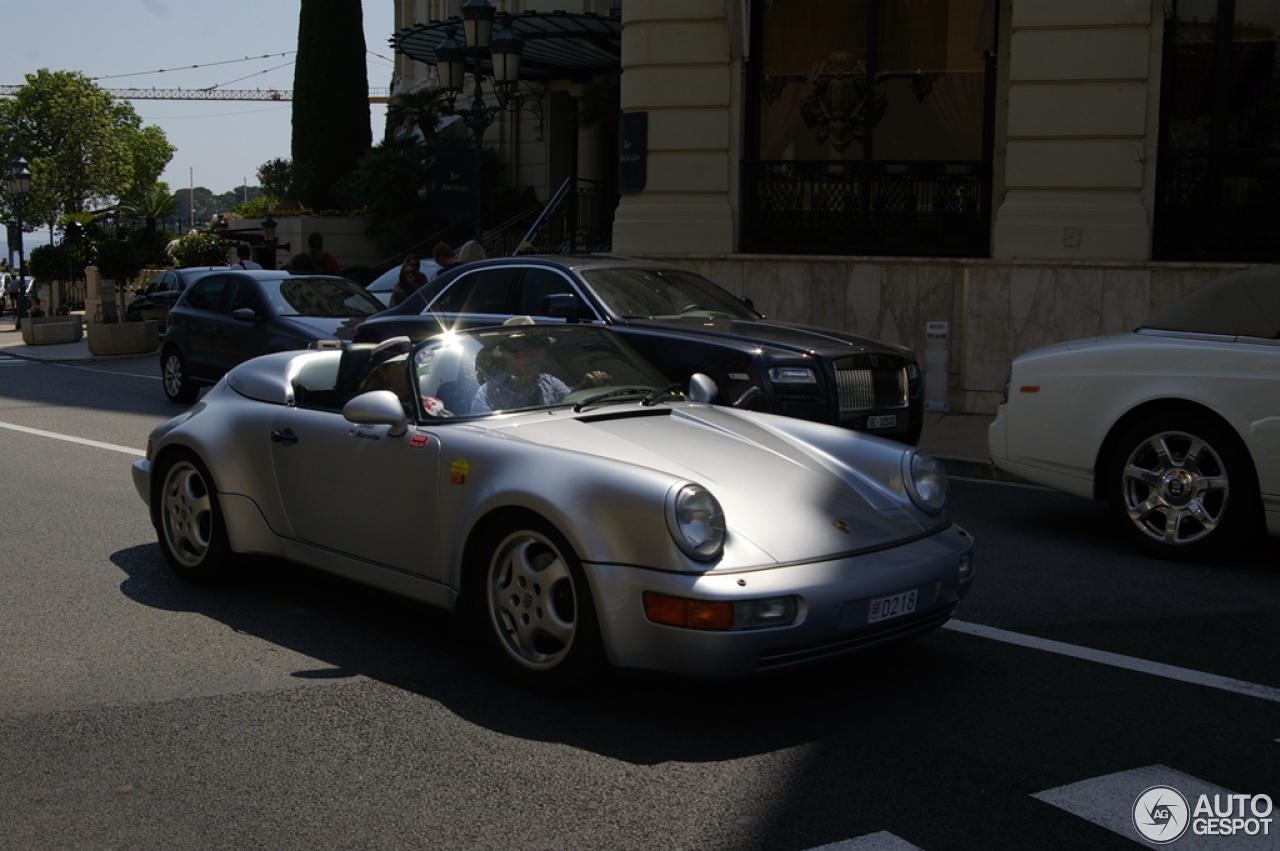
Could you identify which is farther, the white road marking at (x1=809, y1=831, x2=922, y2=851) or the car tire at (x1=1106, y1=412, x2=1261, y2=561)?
the car tire at (x1=1106, y1=412, x2=1261, y2=561)

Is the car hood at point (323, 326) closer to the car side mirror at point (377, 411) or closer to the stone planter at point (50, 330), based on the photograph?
the car side mirror at point (377, 411)

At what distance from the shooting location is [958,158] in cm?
1633

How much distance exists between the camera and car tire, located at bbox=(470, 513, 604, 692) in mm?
4383

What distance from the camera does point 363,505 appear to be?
5281 millimetres

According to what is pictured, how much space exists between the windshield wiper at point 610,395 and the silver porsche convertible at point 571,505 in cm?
1

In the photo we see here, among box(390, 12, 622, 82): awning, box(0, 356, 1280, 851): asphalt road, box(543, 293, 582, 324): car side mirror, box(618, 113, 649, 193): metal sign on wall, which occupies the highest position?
box(390, 12, 622, 82): awning

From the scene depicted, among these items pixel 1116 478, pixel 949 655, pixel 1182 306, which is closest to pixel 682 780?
pixel 949 655

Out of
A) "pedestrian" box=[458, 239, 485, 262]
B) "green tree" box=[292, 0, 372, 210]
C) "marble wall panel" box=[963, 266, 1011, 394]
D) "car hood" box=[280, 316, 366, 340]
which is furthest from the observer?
"green tree" box=[292, 0, 372, 210]

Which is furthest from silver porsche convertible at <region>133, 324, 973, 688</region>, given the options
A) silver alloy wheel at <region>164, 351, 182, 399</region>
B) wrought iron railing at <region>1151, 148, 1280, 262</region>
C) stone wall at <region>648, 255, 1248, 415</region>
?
wrought iron railing at <region>1151, 148, 1280, 262</region>

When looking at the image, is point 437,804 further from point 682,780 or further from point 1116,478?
point 1116,478

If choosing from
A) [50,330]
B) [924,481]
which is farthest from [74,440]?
[50,330]

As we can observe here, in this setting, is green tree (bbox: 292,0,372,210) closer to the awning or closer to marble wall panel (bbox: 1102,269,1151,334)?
the awning

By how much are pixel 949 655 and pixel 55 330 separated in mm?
27261

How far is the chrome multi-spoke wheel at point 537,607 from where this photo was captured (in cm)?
438
